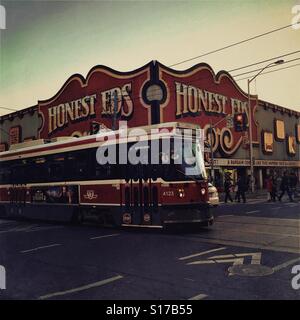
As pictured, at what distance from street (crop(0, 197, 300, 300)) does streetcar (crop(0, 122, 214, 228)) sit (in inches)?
28.4

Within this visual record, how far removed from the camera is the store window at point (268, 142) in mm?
44344

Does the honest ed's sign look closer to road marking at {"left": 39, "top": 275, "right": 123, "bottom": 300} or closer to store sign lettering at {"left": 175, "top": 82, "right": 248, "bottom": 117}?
store sign lettering at {"left": 175, "top": 82, "right": 248, "bottom": 117}

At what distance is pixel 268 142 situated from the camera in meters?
45.1

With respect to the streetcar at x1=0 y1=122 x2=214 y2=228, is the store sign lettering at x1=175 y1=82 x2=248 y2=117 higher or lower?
higher

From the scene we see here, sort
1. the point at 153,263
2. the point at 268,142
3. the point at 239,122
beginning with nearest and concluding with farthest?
the point at 153,263 → the point at 239,122 → the point at 268,142

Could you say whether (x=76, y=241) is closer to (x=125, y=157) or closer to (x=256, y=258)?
(x=125, y=157)

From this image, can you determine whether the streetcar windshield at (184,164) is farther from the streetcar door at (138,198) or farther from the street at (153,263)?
the street at (153,263)

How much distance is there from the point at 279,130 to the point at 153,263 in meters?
Answer: 43.7

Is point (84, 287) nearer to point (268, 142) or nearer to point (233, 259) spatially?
point (233, 259)

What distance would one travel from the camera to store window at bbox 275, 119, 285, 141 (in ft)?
155

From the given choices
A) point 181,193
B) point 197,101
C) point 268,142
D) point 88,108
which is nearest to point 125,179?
point 181,193

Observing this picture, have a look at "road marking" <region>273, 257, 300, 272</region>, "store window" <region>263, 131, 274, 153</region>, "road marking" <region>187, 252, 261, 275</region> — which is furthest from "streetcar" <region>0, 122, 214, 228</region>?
"store window" <region>263, 131, 274, 153</region>

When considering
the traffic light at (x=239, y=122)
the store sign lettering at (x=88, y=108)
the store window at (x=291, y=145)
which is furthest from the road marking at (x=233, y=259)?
the store window at (x=291, y=145)
